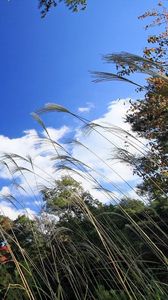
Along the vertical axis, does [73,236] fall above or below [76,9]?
below

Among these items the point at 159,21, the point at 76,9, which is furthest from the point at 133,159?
the point at 159,21

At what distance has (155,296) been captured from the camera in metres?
2.70

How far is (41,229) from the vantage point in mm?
3766

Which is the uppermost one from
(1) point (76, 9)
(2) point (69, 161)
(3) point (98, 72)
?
(1) point (76, 9)

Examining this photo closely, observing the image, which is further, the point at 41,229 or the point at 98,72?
the point at 41,229

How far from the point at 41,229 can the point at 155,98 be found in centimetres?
1074

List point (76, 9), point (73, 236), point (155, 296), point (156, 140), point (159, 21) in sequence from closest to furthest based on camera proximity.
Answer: point (155, 296) → point (73, 236) → point (76, 9) → point (159, 21) → point (156, 140)

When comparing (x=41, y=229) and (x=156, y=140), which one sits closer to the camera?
(x=41, y=229)

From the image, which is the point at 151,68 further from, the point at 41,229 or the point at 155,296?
the point at 41,229

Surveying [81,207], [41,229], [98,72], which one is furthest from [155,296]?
[98,72]

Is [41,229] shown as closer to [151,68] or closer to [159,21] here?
[151,68]

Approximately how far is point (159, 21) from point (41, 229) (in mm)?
10766

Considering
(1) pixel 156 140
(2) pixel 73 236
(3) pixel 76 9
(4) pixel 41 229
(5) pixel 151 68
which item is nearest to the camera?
(5) pixel 151 68

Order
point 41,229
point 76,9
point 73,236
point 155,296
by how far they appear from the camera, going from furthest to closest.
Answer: point 76,9, point 41,229, point 73,236, point 155,296
